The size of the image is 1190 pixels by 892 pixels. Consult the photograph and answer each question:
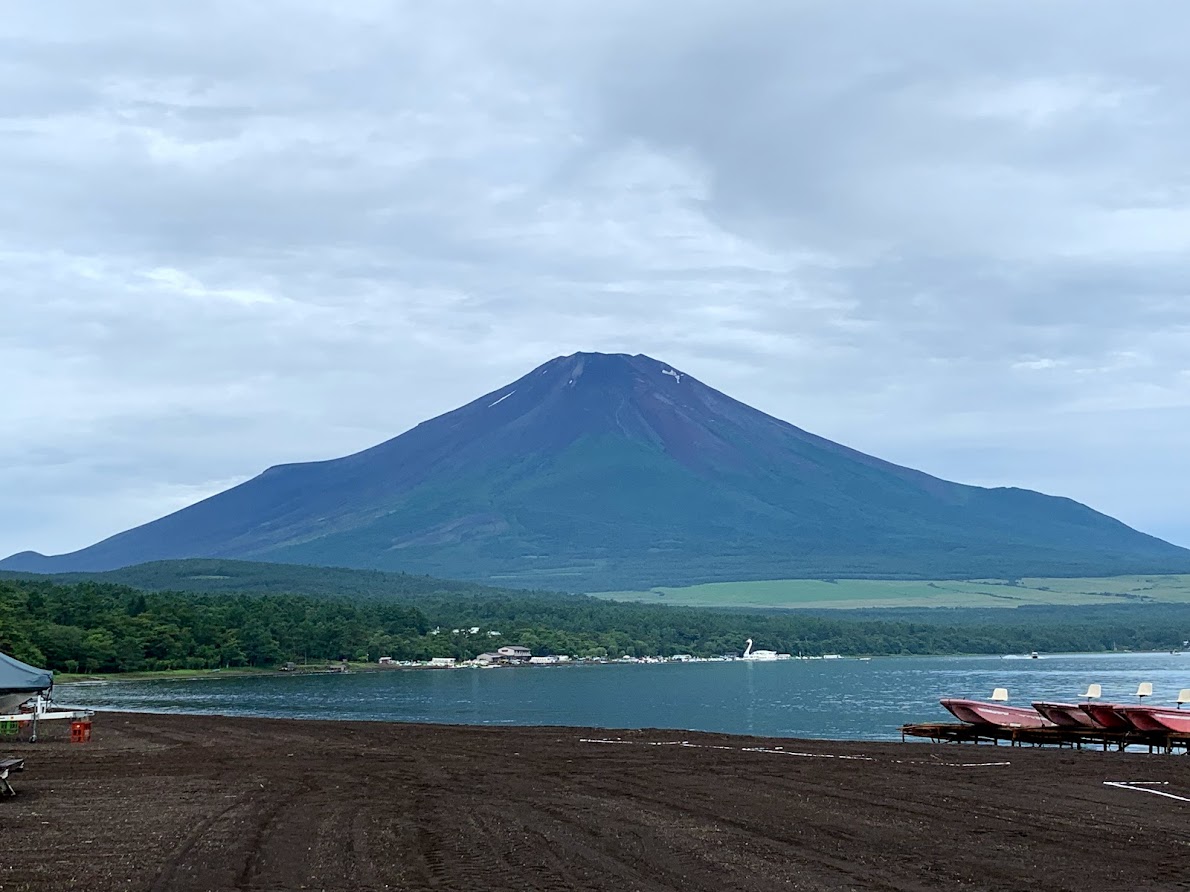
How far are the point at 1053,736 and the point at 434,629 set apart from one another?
97.8m

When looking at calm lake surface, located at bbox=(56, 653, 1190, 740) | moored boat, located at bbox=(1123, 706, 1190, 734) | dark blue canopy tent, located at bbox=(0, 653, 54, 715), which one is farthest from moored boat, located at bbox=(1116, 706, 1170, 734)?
dark blue canopy tent, located at bbox=(0, 653, 54, 715)

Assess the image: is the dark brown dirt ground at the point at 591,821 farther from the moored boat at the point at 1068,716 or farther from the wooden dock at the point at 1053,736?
the moored boat at the point at 1068,716

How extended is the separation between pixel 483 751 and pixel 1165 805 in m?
15.1

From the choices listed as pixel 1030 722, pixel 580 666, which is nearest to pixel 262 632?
pixel 580 666

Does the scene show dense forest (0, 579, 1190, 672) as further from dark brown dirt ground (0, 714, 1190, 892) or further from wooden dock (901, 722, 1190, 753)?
dark brown dirt ground (0, 714, 1190, 892)

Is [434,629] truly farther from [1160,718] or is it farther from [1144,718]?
[1160,718]

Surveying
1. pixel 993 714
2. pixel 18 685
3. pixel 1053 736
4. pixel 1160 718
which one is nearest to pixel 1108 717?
pixel 1160 718

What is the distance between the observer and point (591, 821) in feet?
62.7

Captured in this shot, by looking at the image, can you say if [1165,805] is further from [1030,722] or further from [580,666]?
[580,666]

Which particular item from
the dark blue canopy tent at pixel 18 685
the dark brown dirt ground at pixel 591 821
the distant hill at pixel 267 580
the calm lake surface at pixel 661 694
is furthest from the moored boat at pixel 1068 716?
the distant hill at pixel 267 580

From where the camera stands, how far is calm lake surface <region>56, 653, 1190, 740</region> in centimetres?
5666

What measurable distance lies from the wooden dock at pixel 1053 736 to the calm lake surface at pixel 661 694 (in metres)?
6.68

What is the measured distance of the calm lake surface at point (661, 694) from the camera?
2231 inches

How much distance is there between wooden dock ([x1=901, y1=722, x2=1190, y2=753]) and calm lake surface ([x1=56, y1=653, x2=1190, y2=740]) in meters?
6.68
